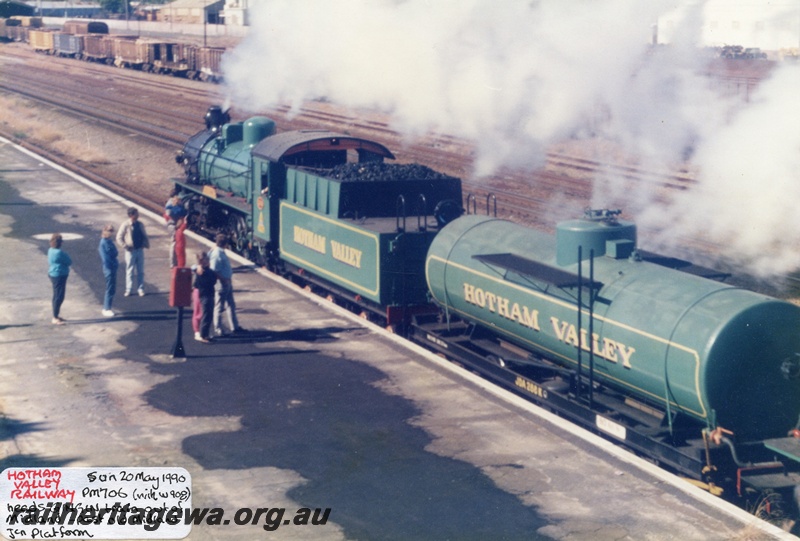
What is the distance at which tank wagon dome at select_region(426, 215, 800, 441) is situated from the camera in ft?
35.7

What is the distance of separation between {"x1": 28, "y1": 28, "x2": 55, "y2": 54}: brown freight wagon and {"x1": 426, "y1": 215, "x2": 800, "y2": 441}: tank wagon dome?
3756 inches

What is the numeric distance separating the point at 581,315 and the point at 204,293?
6719 mm

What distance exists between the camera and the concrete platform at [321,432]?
34.0ft

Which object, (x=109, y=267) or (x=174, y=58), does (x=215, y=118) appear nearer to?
(x=109, y=267)

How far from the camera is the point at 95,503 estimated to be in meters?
10.3

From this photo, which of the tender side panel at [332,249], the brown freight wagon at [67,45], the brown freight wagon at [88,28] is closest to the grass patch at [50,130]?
the tender side panel at [332,249]

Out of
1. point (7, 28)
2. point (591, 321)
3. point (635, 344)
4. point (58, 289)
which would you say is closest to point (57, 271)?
point (58, 289)

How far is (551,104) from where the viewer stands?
24.0 m

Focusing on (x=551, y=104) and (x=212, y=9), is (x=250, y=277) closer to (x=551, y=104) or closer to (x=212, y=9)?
(x=551, y=104)

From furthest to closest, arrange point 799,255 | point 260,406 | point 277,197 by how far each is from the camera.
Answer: point 799,255 → point 277,197 → point 260,406

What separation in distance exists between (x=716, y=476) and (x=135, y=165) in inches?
1247

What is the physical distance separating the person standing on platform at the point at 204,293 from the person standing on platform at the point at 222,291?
16cm

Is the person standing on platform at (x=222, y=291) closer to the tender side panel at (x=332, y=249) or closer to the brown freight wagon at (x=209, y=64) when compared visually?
the tender side panel at (x=332, y=249)

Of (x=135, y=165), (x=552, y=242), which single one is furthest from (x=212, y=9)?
(x=552, y=242)
